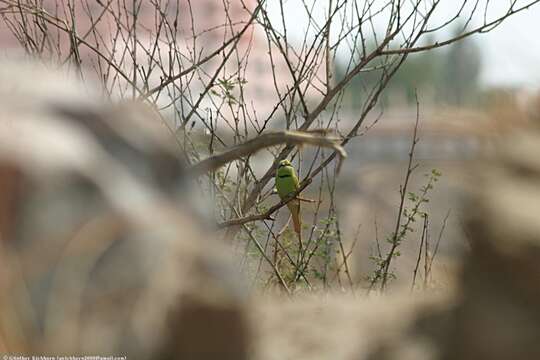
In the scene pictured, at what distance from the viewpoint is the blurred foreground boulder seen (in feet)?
1.80

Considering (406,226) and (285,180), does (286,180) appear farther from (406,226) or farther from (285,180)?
(406,226)

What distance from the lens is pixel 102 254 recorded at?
Answer: 1.84ft

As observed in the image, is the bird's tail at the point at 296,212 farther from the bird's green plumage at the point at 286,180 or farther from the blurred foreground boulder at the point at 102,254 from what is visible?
the blurred foreground boulder at the point at 102,254

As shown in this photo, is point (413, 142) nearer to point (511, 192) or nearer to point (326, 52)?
point (326, 52)

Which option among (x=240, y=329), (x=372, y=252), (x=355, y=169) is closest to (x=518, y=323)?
(x=240, y=329)

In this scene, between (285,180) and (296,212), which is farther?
(296,212)

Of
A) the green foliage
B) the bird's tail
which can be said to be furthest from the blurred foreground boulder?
the green foliage

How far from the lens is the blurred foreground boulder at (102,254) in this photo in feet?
1.80

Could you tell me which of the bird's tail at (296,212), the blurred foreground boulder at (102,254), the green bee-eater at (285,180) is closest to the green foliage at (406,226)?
the bird's tail at (296,212)

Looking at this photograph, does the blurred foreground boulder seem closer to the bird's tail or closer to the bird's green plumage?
the bird's green plumage

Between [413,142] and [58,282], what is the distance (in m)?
2.68

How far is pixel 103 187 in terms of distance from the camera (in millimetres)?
587

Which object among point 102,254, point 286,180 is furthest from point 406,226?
point 102,254

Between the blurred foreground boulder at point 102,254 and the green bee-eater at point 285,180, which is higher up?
the green bee-eater at point 285,180
